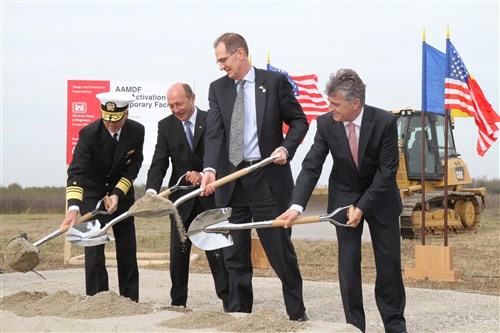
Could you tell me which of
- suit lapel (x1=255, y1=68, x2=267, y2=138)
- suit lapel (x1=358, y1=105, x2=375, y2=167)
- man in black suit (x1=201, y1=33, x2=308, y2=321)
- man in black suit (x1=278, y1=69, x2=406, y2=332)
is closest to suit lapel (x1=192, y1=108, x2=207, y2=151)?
man in black suit (x1=201, y1=33, x2=308, y2=321)

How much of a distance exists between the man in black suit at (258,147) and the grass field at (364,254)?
3901 mm

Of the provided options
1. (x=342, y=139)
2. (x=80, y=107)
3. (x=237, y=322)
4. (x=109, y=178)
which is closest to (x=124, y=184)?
(x=109, y=178)

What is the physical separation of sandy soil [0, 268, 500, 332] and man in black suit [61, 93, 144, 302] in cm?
54

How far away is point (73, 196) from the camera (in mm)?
7844

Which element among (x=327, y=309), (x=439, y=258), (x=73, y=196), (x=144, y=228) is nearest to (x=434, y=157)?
(x=144, y=228)

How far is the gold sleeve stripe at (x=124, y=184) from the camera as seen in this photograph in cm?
793

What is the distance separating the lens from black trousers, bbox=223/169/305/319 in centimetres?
689

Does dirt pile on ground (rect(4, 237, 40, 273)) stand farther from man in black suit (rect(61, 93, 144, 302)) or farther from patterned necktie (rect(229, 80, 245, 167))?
patterned necktie (rect(229, 80, 245, 167))

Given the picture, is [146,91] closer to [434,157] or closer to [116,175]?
[116,175]

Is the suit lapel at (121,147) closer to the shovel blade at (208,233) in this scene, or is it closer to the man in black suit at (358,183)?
the shovel blade at (208,233)

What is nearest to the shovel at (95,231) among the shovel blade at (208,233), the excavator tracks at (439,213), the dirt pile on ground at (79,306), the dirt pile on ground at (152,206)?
the dirt pile on ground at (152,206)

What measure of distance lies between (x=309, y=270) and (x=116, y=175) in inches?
204

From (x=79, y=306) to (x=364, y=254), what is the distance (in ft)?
32.6

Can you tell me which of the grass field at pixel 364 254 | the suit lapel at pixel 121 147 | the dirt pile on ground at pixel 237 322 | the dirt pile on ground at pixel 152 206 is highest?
the suit lapel at pixel 121 147
